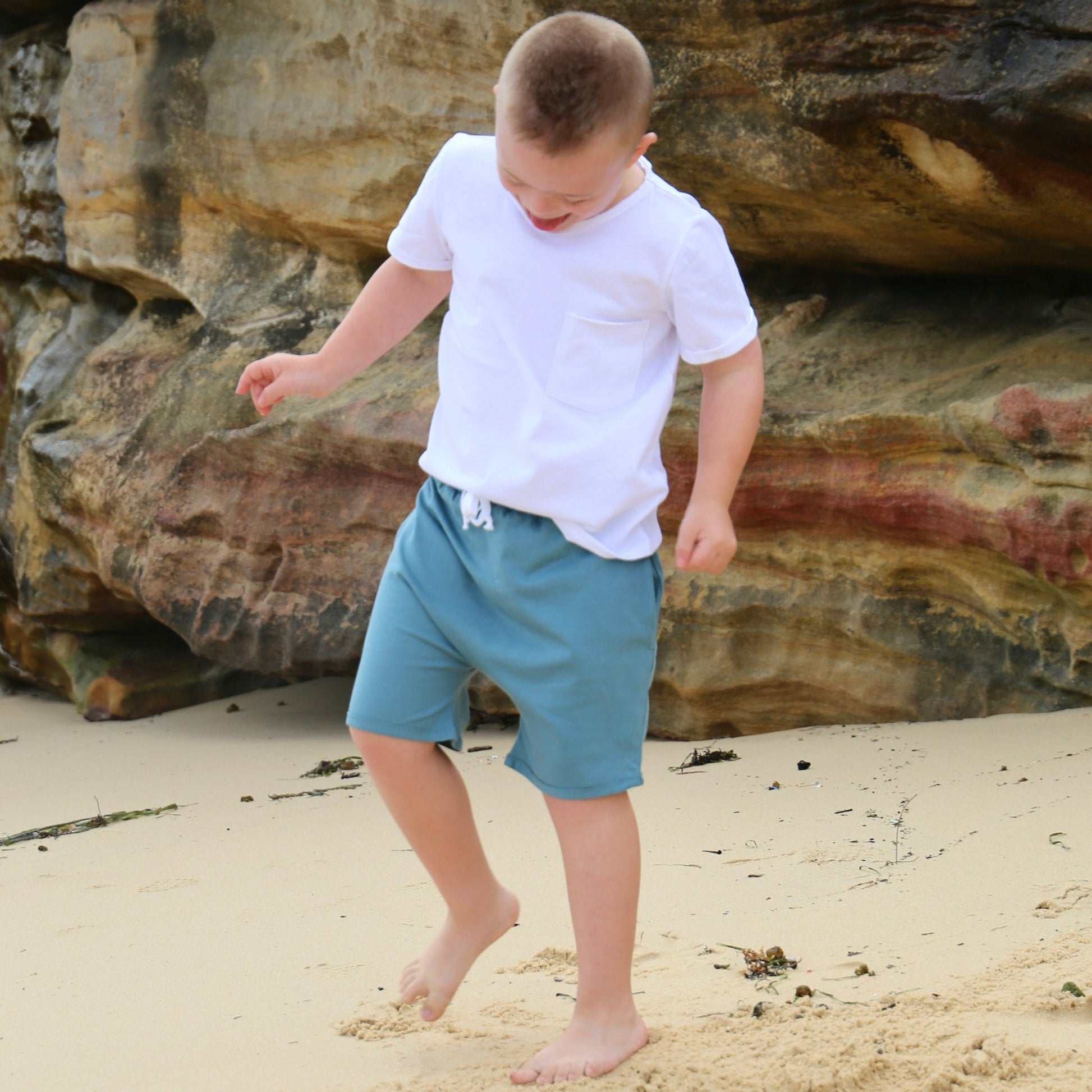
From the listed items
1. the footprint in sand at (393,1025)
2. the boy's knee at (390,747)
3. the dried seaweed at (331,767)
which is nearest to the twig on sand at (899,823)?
the footprint in sand at (393,1025)

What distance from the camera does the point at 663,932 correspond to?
8.04 ft

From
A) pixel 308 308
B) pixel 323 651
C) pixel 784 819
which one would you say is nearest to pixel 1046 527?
pixel 784 819

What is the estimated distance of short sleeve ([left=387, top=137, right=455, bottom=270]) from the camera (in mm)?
2064

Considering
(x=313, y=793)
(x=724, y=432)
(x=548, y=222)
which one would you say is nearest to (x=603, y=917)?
(x=724, y=432)

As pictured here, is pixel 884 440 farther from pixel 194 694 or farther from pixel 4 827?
pixel 194 694

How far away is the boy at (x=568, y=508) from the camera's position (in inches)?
75.9

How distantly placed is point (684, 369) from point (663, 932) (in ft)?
7.09

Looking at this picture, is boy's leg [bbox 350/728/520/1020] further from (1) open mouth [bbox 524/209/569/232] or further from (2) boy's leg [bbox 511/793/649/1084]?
(1) open mouth [bbox 524/209/569/232]

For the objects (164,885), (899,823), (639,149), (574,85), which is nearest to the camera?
(574,85)

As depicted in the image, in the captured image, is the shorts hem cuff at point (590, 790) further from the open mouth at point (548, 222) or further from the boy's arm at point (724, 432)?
the open mouth at point (548, 222)

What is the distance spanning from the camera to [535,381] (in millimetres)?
1943

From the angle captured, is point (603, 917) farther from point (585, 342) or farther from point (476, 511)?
point (585, 342)

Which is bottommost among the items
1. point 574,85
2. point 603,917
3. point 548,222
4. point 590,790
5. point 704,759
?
point 704,759

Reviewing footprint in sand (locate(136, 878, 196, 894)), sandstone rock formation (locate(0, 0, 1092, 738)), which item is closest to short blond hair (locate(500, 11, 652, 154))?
sandstone rock formation (locate(0, 0, 1092, 738))
